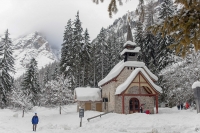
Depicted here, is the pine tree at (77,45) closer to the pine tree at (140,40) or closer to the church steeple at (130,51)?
the pine tree at (140,40)

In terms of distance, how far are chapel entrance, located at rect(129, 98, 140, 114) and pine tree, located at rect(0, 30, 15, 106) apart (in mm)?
22705

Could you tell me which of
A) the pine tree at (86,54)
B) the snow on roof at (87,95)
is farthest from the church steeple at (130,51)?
the pine tree at (86,54)

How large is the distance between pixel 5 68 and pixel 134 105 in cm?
2451

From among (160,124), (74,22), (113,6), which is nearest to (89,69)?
(74,22)

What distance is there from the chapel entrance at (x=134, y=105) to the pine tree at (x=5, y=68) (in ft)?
74.5

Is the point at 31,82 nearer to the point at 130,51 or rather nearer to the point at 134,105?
the point at 130,51

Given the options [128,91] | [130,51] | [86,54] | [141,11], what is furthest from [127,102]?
[141,11]

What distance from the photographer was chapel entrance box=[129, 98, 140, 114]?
2611 cm

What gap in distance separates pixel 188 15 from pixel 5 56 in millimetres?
37893

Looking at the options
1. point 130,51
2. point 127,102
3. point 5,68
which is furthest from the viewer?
point 5,68

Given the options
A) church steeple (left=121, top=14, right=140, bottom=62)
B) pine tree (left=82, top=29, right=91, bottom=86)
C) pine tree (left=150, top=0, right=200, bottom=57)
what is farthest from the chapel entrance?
pine tree (left=150, top=0, right=200, bottom=57)

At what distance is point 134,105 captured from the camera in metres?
26.2

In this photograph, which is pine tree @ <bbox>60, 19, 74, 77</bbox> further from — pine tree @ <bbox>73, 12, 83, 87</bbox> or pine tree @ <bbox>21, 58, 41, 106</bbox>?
pine tree @ <bbox>21, 58, 41, 106</bbox>

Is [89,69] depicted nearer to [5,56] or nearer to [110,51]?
[110,51]
